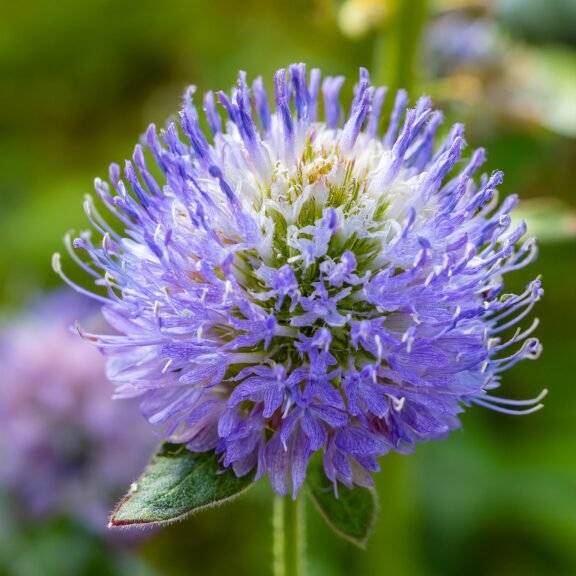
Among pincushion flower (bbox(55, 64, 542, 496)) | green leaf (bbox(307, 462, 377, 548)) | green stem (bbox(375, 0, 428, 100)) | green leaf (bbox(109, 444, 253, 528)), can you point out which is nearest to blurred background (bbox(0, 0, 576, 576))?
green stem (bbox(375, 0, 428, 100))

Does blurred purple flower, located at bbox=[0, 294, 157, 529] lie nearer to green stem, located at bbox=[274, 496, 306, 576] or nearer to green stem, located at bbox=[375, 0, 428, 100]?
green stem, located at bbox=[274, 496, 306, 576]

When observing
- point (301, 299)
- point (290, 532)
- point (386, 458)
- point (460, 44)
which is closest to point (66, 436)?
point (386, 458)

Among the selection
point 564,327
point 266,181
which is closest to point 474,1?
point 564,327

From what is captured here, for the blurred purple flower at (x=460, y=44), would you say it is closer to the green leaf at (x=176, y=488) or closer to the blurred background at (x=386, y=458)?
the blurred background at (x=386, y=458)

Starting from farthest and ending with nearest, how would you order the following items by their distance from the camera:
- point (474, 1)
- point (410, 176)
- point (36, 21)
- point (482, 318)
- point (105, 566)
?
1. point (36, 21)
2. point (474, 1)
3. point (105, 566)
4. point (410, 176)
5. point (482, 318)

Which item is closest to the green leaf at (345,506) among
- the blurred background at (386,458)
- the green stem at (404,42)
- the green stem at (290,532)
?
the green stem at (290,532)

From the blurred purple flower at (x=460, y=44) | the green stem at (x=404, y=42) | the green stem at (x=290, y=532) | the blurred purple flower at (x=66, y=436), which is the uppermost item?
the blurred purple flower at (x=460, y=44)

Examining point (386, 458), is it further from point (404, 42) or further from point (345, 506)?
point (404, 42)

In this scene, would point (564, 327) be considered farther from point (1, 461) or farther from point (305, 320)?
point (305, 320)
